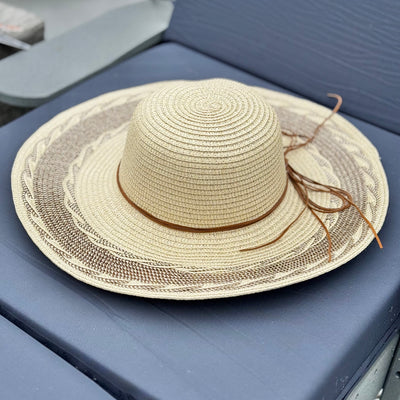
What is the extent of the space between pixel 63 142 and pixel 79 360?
0.49m

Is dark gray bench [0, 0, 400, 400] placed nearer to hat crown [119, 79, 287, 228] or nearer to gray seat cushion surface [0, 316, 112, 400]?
gray seat cushion surface [0, 316, 112, 400]

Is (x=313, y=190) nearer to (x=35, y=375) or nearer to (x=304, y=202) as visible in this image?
(x=304, y=202)

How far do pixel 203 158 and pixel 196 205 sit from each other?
87 mm

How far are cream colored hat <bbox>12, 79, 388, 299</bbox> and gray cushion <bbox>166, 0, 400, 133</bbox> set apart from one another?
0.27 m

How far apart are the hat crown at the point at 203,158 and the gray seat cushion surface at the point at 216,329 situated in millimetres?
161

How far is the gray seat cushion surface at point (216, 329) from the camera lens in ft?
2.95

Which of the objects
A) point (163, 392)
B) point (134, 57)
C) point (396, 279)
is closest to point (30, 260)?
point (163, 392)

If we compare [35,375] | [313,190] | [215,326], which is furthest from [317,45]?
[35,375]

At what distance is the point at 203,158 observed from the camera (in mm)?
1016

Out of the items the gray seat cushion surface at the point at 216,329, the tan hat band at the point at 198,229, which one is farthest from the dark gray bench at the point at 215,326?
the tan hat band at the point at 198,229

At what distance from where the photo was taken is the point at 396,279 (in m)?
1.07

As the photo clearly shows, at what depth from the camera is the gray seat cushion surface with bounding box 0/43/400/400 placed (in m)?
0.90

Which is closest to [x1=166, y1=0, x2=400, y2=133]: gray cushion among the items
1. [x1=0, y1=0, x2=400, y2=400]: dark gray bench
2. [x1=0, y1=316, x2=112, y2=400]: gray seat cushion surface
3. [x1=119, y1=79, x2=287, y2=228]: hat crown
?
[x1=0, y1=0, x2=400, y2=400]: dark gray bench

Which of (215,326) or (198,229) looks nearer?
(215,326)
